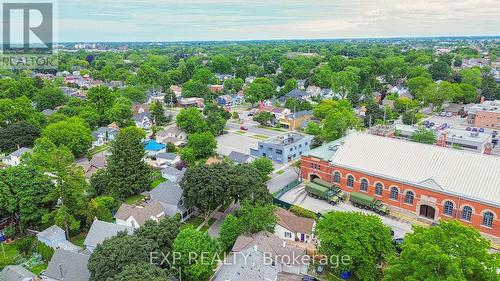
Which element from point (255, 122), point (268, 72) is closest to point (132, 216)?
point (255, 122)

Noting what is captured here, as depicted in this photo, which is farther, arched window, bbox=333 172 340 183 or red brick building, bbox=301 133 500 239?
arched window, bbox=333 172 340 183

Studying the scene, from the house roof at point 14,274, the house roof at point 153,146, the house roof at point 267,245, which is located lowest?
the house roof at point 14,274

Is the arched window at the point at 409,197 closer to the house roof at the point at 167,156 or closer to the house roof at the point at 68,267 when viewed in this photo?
the house roof at the point at 68,267

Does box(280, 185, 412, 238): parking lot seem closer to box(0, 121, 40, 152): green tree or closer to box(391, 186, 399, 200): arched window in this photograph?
box(391, 186, 399, 200): arched window

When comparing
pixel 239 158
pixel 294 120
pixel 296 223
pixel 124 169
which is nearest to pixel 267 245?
pixel 296 223

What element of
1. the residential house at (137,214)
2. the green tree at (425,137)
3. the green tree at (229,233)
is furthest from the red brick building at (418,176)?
the residential house at (137,214)

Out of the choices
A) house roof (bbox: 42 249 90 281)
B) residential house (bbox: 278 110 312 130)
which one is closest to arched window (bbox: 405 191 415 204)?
house roof (bbox: 42 249 90 281)

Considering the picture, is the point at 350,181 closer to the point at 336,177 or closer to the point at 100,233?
the point at 336,177
